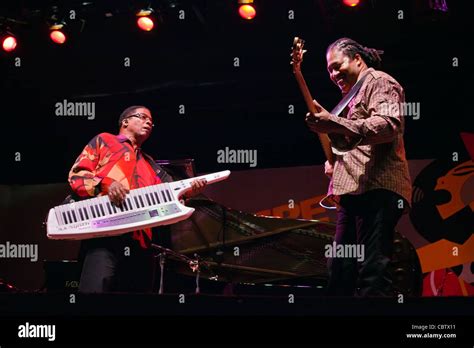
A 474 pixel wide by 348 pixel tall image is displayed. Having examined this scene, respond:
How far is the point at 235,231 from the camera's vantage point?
6098 millimetres

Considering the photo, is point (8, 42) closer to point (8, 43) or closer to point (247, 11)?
point (8, 43)

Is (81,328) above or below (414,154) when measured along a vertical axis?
below

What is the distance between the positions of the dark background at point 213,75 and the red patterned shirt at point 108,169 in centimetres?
272

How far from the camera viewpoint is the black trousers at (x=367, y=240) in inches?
131

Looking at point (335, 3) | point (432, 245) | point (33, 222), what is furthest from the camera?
point (33, 222)

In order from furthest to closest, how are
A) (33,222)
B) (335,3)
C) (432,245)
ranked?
(33,222)
(432,245)
(335,3)

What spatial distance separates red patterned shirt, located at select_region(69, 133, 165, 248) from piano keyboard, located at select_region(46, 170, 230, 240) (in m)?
0.12

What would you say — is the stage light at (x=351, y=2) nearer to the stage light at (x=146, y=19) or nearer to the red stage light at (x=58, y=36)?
the stage light at (x=146, y=19)

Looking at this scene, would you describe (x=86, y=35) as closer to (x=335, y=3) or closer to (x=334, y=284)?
(x=335, y=3)

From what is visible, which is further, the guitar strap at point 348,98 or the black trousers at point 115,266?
the black trousers at point 115,266

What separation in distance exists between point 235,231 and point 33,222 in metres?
3.56

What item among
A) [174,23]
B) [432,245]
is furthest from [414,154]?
[174,23]

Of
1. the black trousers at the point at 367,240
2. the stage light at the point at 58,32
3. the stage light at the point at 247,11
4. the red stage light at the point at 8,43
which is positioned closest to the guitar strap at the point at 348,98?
the black trousers at the point at 367,240

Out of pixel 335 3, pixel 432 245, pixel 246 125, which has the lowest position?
pixel 432 245
